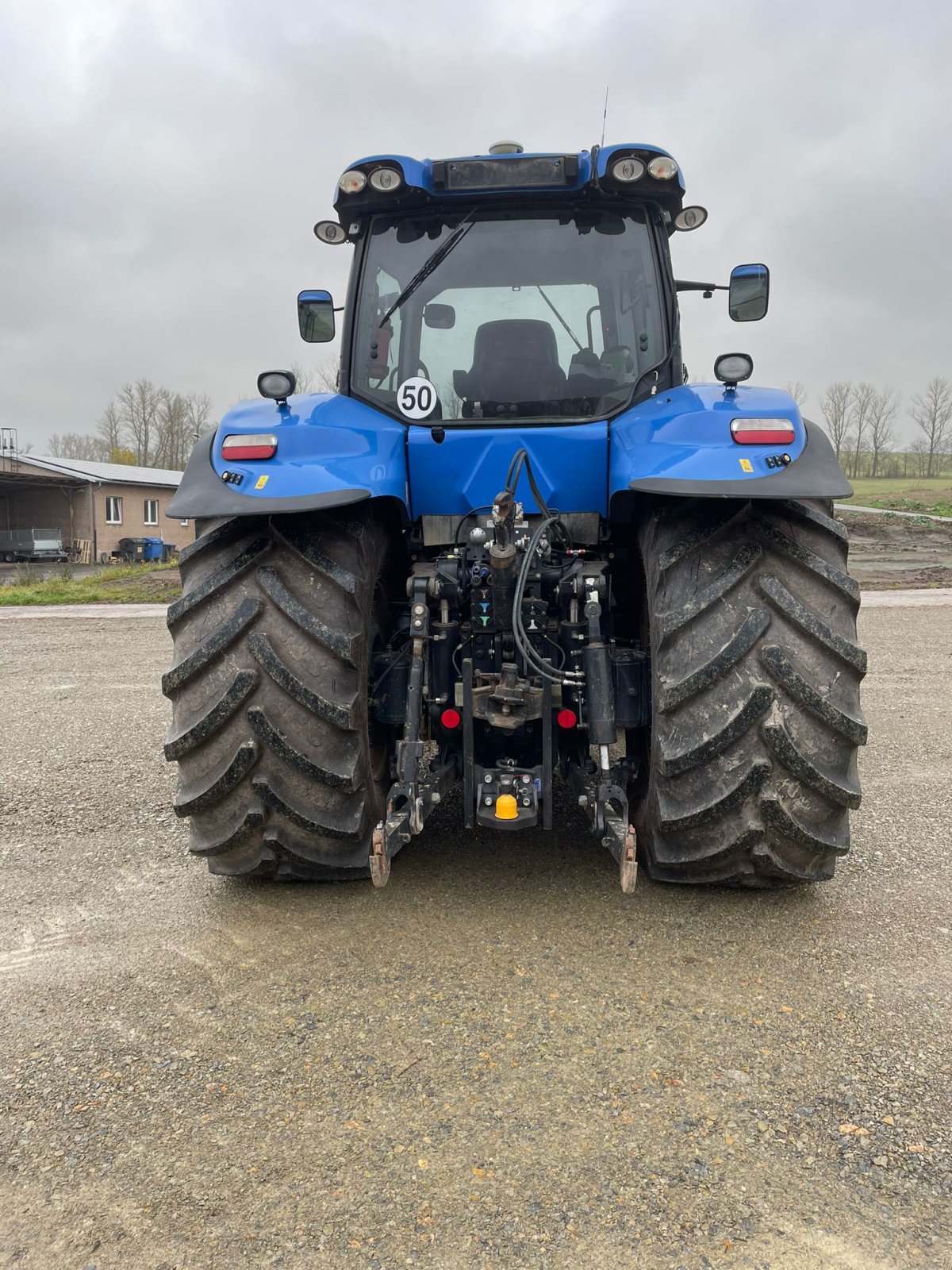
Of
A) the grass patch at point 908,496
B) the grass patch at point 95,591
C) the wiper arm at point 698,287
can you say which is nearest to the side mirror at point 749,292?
the wiper arm at point 698,287

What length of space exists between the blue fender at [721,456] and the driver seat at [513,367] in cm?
51

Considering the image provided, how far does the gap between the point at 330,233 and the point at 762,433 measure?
6.53ft

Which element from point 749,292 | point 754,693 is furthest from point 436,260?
point 754,693

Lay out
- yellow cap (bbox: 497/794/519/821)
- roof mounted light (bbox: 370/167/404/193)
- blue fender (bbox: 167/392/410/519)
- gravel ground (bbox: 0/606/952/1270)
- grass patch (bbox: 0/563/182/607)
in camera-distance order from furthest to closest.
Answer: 1. grass patch (bbox: 0/563/182/607)
2. roof mounted light (bbox: 370/167/404/193)
3. yellow cap (bbox: 497/794/519/821)
4. blue fender (bbox: 167/392/410/519)
5. gravel ground (bbox: 0/606/952/1270)

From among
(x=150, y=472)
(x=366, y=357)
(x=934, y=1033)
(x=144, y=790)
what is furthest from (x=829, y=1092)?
(x=150, y=472)

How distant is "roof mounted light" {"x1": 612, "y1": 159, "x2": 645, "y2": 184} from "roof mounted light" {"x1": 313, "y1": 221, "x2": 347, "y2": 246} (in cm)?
109

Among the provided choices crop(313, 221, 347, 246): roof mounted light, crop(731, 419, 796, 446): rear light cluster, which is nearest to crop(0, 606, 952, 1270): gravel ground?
crop(731, 419, 796, 446): rear light cluster

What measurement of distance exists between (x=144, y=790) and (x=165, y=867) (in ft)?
3.89

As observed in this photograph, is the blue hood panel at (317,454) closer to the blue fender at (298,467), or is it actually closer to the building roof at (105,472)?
the blue fender at (298,467)

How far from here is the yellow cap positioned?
113 inches

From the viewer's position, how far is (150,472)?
134 ft

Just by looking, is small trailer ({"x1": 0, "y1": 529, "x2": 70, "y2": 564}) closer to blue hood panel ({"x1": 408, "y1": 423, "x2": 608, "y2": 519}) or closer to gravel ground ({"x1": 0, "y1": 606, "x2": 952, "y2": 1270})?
gravel ground ({"x1": 0, "y1": 606, "x2": 952, "y2": 1270})

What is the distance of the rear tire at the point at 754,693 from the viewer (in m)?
2.63

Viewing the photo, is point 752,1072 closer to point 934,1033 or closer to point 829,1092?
point 829,1092
